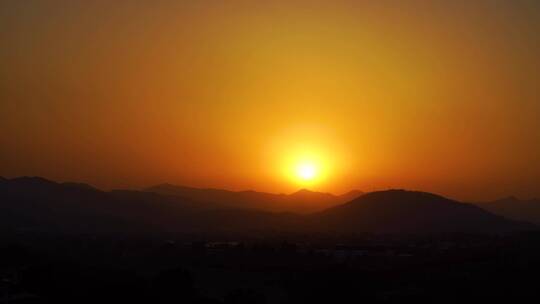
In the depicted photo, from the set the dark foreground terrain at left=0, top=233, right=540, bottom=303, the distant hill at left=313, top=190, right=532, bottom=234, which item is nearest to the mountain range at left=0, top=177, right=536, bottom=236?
the distant hill at left=313, top=190, right=532, bottom=234

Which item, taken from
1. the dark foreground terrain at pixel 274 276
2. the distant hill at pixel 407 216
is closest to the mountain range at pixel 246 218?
the distant hill at pixel 407 216

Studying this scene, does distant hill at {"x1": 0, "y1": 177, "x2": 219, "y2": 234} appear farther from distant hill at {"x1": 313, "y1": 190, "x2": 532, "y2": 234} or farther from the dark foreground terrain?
the dark foreground terrain

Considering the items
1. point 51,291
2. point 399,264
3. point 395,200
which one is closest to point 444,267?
point 399,264

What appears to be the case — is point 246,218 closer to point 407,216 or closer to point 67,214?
point 67,214

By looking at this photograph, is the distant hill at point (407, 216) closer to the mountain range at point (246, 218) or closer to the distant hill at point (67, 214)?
the mountain range at point (246, 218)

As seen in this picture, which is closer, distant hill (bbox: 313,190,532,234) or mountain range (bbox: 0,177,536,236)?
distant hill (bbox: 313,190,532,234)

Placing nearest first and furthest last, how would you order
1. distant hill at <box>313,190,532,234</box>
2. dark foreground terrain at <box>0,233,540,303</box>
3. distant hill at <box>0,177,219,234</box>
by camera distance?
Result: 1. dark foreground terrain at <box>0,233,540,303</box>
2. distant hill at <box>313,190,532,234</box>
3. distant hill at <box>0,177,219,234</box>
